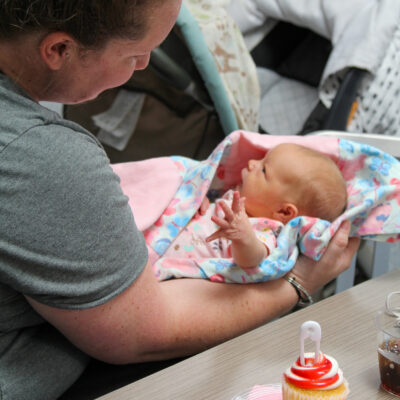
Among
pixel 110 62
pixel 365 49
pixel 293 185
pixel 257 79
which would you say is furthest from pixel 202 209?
pixel 365 49

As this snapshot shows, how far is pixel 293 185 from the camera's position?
1395 millimetres

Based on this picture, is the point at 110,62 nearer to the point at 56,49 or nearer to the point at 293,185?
the point at 56,49

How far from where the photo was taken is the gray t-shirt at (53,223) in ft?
2.45

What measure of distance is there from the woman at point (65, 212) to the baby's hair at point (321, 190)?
0.55 m

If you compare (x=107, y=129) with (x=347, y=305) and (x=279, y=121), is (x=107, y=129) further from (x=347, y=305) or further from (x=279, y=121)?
(x=347, y=305)

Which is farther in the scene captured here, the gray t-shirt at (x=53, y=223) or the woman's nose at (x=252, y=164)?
the woman's nose at (x=252, y=164)

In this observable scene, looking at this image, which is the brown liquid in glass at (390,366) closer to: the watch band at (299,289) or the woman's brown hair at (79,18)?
the watch band at (299,289)

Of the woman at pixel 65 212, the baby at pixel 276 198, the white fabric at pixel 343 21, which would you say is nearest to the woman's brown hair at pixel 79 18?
the woman at pixel 65 212

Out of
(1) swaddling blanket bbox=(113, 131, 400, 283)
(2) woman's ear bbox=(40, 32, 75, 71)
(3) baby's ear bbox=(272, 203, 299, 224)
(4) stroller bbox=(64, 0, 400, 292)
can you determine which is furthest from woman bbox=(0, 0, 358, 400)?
(4) stroller bbox=(64, 0, 400, 292)

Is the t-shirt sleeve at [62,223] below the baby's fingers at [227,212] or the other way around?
the other way around

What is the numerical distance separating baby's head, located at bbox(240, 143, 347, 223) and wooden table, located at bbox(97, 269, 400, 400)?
46 centimetres

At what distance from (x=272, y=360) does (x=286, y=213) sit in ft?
2.19

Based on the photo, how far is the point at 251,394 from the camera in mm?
719

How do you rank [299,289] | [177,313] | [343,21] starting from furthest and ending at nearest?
[343,21]
[299,289]
[177,313]
